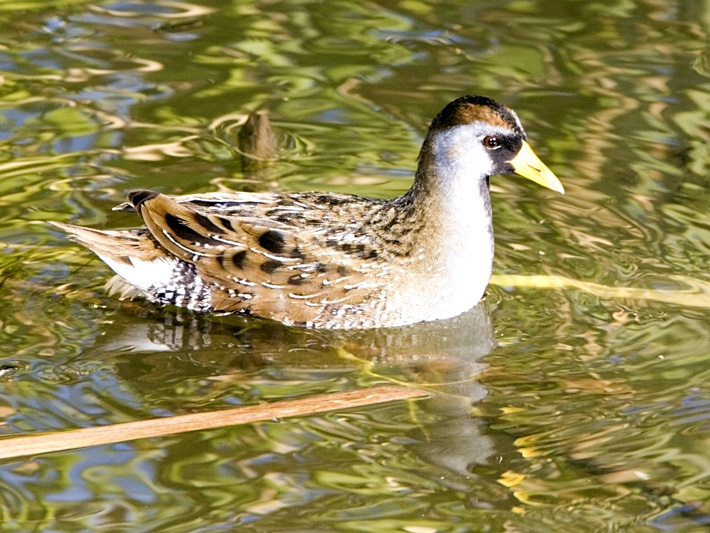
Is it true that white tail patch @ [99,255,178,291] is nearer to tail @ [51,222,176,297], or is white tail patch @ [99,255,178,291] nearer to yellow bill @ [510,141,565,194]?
tail @ [51,222,176,297]

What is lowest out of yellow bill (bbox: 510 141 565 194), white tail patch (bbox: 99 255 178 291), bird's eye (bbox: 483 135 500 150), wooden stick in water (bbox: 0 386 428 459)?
wooden stick in water (bbox: 0 386 428 459)

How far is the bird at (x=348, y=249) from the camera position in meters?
7.01

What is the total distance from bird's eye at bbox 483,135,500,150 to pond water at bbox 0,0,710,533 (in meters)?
0.91

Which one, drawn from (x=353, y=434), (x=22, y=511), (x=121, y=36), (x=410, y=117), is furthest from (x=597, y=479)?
(x=121, y=36)

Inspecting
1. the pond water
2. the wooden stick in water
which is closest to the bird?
the pond water

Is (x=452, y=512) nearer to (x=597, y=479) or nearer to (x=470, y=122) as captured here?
(x=597, y=479)

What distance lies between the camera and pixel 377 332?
7.09 m

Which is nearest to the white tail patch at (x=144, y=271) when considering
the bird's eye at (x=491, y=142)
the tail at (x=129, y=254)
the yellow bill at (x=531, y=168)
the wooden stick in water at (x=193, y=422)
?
the tail at (x=129, y=254)

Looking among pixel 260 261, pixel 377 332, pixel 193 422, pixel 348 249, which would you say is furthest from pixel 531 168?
pixel 193 422

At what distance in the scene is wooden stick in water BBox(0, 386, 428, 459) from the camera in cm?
561

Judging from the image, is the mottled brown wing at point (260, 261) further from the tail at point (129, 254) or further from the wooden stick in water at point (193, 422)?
the wooden stick in water at point (193, 422)

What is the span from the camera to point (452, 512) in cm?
531

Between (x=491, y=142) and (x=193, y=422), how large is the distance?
237 centimetres

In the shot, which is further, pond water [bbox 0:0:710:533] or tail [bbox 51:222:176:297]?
tail [bbox 51:222:176:297]
